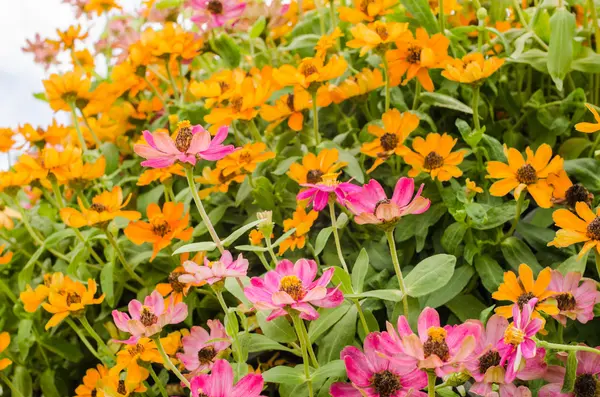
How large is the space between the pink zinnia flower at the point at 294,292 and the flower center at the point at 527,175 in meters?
0.28

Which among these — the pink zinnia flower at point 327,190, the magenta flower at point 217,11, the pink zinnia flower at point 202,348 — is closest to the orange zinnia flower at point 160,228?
the pink zinnia flower at point 202,348

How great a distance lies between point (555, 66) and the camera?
2.63 feet

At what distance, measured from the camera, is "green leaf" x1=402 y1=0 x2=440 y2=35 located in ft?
3.05

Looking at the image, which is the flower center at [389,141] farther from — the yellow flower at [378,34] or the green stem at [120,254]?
the green stem at [120,254]

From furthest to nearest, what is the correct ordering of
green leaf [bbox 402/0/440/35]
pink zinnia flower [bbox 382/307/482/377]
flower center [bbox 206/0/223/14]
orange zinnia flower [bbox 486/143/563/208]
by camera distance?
flower center [bbox 206/0/223/14], green leaf [bbox 402/0/440/35], orange zinnia flower [bbox 486/143/563/208], pink zinnia flower [bbox 382/307/482/377]

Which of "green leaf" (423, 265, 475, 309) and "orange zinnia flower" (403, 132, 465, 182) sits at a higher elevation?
"orange zinnia flower" (403, 132, 465, 182)

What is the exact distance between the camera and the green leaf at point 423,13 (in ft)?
3.05

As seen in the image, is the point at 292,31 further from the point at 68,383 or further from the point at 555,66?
the point at 68,383

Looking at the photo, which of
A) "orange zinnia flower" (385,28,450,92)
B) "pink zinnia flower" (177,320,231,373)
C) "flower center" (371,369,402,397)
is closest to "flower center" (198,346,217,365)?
"pink zinnia flower" (177,320,231,373)

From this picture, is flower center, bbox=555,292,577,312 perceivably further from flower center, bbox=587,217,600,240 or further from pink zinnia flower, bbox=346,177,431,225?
pink zinnia flower, bbox=346,177,431,225

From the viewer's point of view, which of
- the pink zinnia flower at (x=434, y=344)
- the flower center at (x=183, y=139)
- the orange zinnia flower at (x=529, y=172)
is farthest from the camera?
the orange zinnia flower at (x=529, y=172)

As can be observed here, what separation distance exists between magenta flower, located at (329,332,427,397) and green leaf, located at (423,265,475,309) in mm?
168

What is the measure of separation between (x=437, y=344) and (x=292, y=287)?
126 millimetres

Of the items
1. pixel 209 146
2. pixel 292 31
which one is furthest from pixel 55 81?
pixel 209 146
